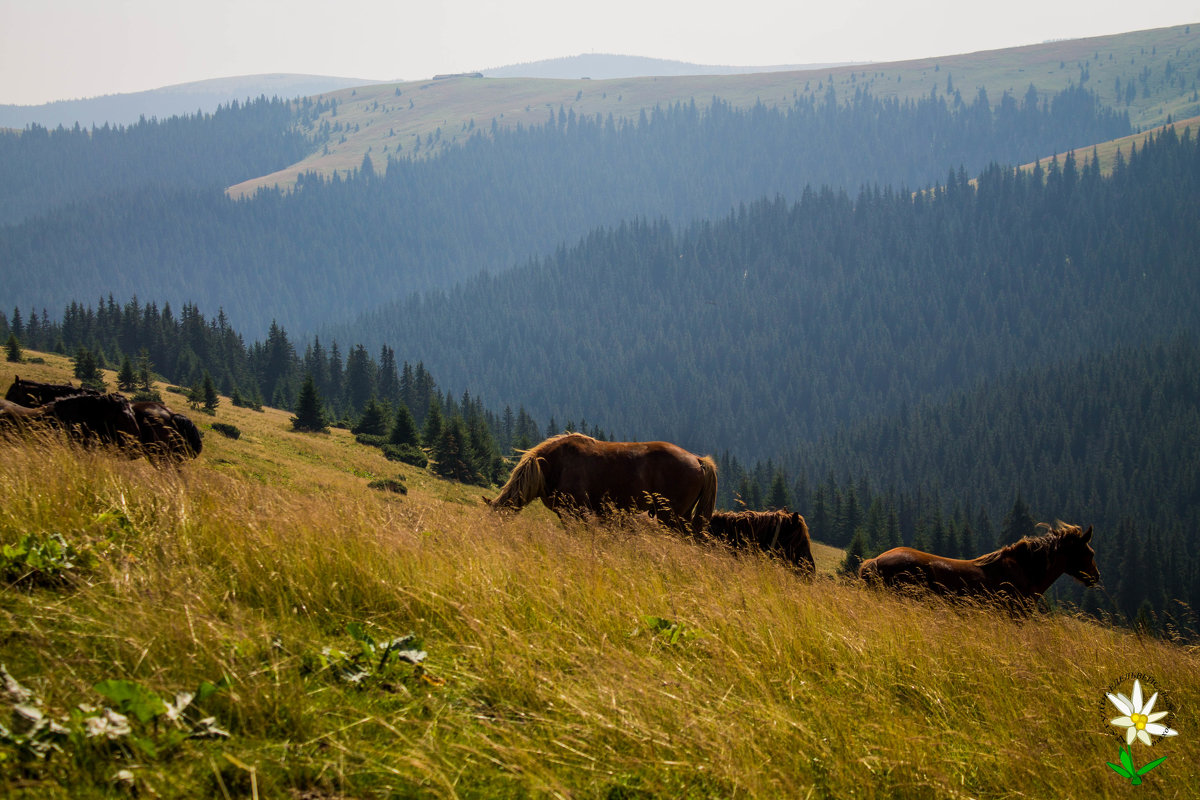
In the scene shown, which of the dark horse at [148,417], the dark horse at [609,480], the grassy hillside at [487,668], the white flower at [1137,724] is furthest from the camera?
the dark horse at [148,417]

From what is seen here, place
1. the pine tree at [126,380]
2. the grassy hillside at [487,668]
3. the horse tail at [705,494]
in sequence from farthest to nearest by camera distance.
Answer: the pine tree at [126,380] → the horse tail at [705,494] → the grassy hillside at [487,668]

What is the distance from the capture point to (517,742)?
3.32 meters

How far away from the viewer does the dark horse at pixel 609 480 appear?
10547 mm

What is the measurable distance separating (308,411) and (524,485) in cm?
4926

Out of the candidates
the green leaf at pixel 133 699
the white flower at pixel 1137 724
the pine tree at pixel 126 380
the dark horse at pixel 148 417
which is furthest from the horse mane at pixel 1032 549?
the pine tree at pixel 126 380

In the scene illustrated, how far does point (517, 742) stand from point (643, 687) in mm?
732

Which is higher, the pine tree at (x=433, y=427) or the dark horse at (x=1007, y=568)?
the dark horse at (x=1007, y=568)

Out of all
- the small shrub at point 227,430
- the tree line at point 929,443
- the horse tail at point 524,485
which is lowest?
the tree line at point 929,443

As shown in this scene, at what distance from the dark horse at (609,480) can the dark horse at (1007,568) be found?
109 inches

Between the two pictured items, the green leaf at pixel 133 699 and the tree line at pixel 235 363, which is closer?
the green leaf at pixel 133 699

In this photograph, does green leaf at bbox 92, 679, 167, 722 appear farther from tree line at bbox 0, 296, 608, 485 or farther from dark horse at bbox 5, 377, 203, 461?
tree line at bbox 0, 296, 608, 485

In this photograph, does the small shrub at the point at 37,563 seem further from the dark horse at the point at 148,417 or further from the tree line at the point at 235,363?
the tree line at the point at 235,363

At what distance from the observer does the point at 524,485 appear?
10516 millimetres

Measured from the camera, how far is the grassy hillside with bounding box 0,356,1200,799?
3049mm
